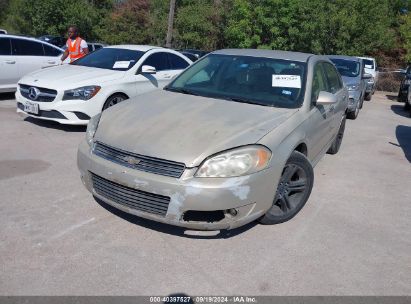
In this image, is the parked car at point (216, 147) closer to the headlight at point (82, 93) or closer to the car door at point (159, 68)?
the headlight at point (82, 93)

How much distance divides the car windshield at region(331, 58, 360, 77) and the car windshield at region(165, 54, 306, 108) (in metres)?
7.50

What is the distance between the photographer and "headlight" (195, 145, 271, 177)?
313cm

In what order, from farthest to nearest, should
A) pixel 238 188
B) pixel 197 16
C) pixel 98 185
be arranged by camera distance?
pixel 197 16 < pixel 98 185 < pixel 238 188

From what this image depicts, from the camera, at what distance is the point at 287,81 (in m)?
4.32

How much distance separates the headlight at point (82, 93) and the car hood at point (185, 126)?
255 cm

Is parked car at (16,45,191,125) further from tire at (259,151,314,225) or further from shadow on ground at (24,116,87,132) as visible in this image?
tire at (259,151,314,225)

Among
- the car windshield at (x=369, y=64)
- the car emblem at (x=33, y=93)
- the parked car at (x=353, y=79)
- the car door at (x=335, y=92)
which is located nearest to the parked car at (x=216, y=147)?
the car door at (x=335, y=92)

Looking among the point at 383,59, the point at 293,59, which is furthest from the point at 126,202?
the point at 383,59

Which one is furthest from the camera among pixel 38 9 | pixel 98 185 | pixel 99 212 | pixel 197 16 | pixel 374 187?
pixel 38 9

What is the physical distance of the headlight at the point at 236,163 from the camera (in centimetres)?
313

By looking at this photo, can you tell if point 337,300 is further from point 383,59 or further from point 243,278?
point 383,59

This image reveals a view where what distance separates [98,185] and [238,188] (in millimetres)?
1212

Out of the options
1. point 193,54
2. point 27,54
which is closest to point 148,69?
point 27,54

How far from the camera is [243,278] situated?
3045 mm
